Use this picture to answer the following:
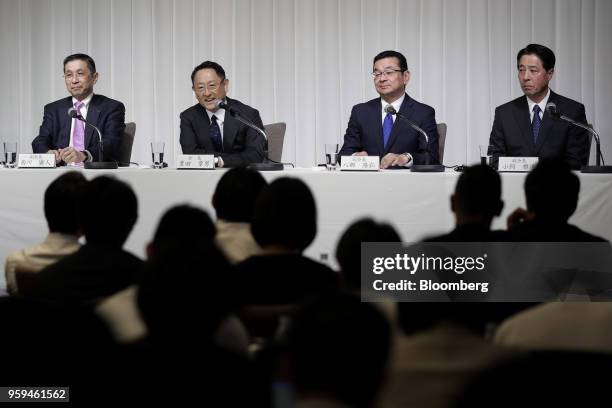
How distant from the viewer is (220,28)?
6.52 m

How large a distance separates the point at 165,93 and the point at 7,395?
5.56 metres

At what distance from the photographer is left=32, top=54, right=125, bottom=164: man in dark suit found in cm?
476

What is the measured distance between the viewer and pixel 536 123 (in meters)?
4.55

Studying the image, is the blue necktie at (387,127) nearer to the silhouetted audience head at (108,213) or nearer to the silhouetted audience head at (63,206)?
the silhouetted audience head at (63,206)

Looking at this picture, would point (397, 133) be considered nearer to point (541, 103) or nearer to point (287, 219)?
point (541, 103)

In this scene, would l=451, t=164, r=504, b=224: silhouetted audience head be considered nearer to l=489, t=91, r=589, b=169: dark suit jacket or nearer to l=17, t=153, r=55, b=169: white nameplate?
l=489, t=91, r=589, b=169: dark suit jacket

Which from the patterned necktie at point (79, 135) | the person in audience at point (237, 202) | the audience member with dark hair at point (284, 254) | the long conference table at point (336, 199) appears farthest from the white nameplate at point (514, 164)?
the patterned necktie at point (79, 135)

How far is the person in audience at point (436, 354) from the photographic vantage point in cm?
112

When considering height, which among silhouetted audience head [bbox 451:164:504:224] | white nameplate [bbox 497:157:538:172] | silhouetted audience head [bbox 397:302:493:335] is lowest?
silhouetted audience head [bbox 397:302:493:335]

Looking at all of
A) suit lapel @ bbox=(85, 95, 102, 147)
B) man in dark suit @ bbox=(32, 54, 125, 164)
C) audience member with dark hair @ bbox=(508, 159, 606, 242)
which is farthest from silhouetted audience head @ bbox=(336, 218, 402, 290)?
suit lapel @ bbox=(85, 95, 102, 147)

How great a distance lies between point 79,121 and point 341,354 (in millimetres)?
4170

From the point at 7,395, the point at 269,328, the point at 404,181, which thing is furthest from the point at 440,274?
the point at 404,181

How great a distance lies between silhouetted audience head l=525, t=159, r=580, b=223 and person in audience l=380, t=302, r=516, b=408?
1.10m

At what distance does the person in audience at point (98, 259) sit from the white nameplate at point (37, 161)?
6.73ft
